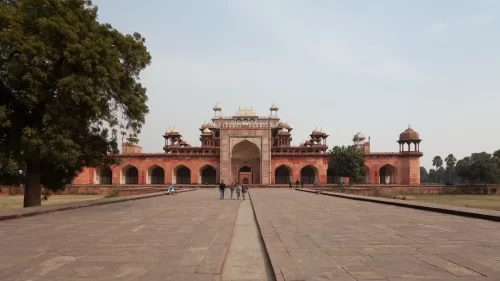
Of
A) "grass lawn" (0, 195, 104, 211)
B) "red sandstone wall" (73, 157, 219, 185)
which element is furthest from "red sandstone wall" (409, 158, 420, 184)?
"grass lawn" (0, 195, 104, 211)

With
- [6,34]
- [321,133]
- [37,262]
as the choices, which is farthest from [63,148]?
[321,133]

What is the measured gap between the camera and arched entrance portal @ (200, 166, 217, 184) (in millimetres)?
43188

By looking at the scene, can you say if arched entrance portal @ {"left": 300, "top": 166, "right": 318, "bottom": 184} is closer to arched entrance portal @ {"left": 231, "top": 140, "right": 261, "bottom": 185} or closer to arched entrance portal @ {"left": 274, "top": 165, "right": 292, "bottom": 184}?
arched entrance portal @ {"left": 274, "top": 165, "right": 292, "bottom": 184}

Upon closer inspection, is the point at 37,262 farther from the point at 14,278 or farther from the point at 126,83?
the point at 126,83

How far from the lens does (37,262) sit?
4480 millimetres

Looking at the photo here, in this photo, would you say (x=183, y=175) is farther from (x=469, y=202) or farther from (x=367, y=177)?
(x=469, y=202)

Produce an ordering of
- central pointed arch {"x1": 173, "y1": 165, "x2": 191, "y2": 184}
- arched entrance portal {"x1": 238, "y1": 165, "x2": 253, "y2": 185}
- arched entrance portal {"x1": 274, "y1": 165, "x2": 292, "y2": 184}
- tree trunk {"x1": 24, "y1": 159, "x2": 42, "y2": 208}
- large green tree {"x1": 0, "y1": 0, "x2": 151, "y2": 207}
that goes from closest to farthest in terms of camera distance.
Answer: large green tree {"x1": 0, "y1": 0, "x2": 151, "y2": 207} < tree trunk {"x1": 24, "y1": 159, "x2": 42, "y2": 208} < arched entrance portal {"x1": 238, "y1": 165, "x2": 253, "y2": 185} < central pointed arch {"x1": 173, "y1": 165, "x2": 191, "y2": 184} < arched entrance portal {"x1": 274, "y1": 165, "x2": 292, "y2": 184}

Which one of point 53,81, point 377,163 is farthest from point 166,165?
point 53,81

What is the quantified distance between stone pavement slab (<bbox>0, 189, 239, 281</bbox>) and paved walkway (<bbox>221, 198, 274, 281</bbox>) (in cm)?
13

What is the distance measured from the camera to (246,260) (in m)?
4.92

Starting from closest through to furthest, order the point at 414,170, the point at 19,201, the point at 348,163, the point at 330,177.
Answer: the point at 19,201
the point at 348,163
the point at 414,170
the point at 330,177

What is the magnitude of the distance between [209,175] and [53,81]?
1300 inches

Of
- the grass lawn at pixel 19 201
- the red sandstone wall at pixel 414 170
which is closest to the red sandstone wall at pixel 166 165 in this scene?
the grass lawn at pixel 19 201

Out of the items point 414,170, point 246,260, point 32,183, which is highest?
point 414,170
